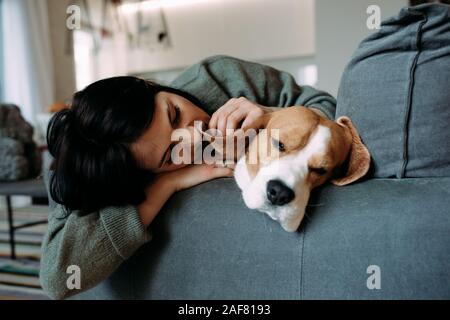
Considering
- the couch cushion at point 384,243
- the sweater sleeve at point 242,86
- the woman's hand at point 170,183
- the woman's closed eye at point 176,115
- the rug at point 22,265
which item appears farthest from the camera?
the rug at point 22,265

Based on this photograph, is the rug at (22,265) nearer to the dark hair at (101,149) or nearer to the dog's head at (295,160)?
the dark hair at (101,149)

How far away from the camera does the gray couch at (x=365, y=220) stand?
0.55 meters

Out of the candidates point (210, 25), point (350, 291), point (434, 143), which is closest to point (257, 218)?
point (350, 291)

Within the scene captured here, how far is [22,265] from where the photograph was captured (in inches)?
69.9

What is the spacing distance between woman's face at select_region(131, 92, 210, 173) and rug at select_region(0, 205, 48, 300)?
35.7 inches

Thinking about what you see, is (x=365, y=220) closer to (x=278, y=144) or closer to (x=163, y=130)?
(x=278, y=144)

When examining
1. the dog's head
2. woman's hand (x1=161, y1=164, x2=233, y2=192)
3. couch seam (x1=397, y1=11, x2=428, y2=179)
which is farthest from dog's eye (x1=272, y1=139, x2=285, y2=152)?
couch seam (x1=397, y1=11, x2=428, y2=179)

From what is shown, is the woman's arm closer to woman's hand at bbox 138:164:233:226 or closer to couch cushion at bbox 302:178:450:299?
woman's hand at bbox 138:164:233:226

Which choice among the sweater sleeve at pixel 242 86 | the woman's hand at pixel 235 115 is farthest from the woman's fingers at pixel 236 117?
the sweater sleeve at pixel 242 86

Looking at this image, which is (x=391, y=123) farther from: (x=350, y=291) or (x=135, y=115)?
(x=135, y=115)

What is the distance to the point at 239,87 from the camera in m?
1.08

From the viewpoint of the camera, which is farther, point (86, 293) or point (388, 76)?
point (86, 293)

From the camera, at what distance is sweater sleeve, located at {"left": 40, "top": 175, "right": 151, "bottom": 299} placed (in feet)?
2.32

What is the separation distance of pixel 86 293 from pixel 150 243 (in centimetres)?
23
